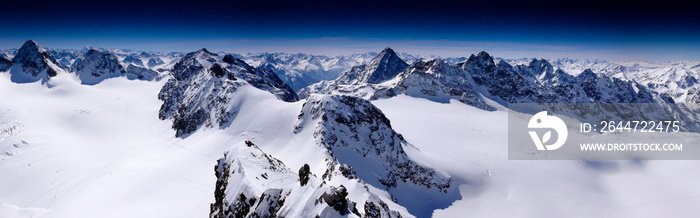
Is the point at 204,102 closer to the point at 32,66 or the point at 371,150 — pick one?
the point at 371,150

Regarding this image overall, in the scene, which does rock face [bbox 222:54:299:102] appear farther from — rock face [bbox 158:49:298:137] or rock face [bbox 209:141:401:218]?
rock face [bbox 209:141:401:218]

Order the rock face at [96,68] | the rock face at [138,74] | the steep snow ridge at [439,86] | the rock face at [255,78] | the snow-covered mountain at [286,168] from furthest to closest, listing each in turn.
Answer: the rock face at [138,74], the rock face at [96,68], the steep snow ridge at [439,86], the rock face at [255,78], the snow-covered mountain at [286,168]

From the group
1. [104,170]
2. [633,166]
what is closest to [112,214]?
[104,170]

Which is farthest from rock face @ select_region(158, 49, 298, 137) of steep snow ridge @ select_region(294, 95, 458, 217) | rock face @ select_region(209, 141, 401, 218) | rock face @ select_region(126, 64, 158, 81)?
rock face @ select_region(126, 64, 158, 81)

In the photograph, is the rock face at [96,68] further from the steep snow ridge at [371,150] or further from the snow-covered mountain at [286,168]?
the steep snow ridge at [371,150]

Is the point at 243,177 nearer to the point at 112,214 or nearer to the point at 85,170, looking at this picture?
the point at 112,214

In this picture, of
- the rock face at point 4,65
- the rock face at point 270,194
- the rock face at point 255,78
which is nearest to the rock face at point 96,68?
the rock face at point 4,65
